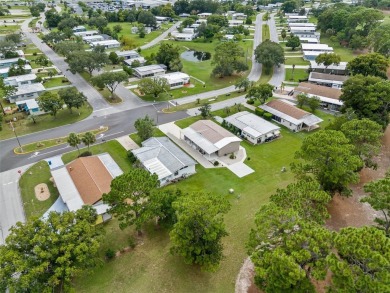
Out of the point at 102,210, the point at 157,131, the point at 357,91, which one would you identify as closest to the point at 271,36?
the point at 357,91

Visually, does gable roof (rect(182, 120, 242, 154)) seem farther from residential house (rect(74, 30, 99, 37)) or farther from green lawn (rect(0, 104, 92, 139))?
residential house (rect(74, 30, 99, 37))

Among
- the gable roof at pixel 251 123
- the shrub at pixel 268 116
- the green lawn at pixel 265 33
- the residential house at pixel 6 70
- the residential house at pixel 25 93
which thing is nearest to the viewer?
the gable roof at pixel 251 123

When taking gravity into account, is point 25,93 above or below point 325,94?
below

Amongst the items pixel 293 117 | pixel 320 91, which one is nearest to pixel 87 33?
pixel 320 91

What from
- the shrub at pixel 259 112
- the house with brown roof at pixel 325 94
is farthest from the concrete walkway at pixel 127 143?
the house with brown roof at pixel 325 94

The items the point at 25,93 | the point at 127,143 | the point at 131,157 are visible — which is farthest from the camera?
the point at 25,93

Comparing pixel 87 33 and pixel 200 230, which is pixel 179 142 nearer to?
pixel 200 230

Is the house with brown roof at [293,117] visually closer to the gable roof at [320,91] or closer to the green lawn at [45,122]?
the gable roof at [320,91]
